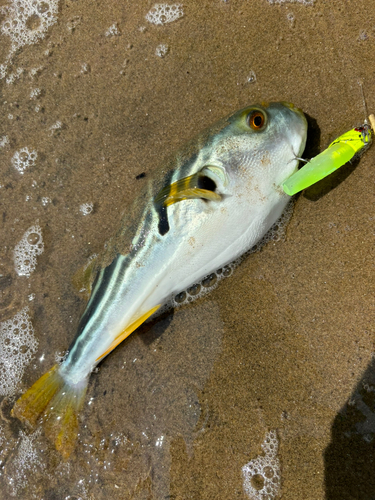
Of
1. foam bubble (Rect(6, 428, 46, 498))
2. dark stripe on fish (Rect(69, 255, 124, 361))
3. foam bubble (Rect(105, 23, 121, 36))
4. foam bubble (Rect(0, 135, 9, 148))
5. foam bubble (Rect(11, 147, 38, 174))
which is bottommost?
foam bubble (Rect(6, 428, 46, 498))

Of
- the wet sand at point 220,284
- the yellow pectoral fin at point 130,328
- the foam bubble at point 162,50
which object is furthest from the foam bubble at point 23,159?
the yellow pectoral fin at point 130,328

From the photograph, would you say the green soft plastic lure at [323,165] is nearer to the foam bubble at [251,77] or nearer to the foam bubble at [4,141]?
the foam bubble at [251,77]

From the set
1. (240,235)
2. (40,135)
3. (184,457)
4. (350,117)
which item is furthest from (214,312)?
(40,135)

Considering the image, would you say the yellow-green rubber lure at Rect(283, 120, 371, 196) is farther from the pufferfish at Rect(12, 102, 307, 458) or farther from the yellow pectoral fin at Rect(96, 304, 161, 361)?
the yellow pectoral fin at Rect(96, 304, 161, 361)

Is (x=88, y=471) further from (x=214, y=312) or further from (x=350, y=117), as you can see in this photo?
(x=350, y=117)

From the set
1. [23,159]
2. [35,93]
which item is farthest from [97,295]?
[35,93]

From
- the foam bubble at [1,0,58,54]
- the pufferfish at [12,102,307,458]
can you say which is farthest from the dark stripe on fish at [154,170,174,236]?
the foam bubble at [1,0,58,54]
